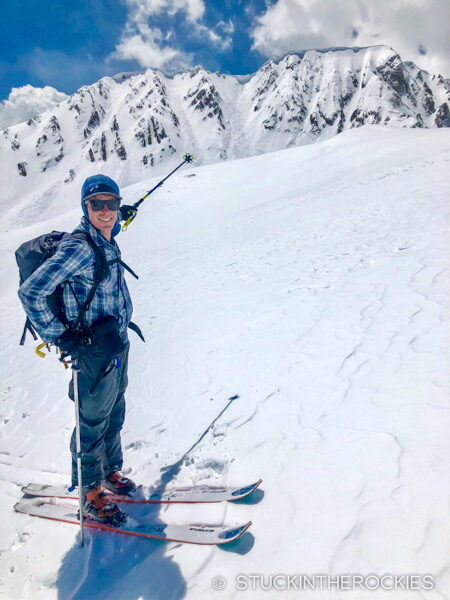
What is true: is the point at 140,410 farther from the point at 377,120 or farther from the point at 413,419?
the point at 377,120

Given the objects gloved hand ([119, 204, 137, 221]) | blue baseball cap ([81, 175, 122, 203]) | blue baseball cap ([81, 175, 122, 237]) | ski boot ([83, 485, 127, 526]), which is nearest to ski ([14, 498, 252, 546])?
ski boot ([83, 485, 127, 526])

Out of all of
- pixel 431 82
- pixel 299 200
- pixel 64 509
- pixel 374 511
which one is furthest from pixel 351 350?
pixel 431 82

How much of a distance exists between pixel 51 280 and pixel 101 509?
8.02ft

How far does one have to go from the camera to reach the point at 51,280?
2658mm

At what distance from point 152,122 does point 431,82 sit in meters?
175

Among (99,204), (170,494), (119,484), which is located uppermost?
(99,204)

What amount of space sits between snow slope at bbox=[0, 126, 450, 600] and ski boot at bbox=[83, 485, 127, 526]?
0.14 meters

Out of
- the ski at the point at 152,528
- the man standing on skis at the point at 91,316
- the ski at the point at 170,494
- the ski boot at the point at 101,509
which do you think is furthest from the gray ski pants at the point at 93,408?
the ski at the point at 152,528

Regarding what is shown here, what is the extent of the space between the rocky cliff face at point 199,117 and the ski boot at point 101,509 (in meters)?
114

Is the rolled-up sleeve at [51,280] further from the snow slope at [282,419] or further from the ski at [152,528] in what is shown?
the snow slope at [282,419]

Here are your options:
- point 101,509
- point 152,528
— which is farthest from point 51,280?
point 152,528

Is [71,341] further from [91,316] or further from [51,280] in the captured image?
[51,280]

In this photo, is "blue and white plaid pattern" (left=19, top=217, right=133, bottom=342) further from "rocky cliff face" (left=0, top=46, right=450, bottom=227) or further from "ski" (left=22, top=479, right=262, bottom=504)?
"rocky cliff face" (left=0, top=46, right=450, bottom=227)

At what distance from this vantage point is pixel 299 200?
18.2m
